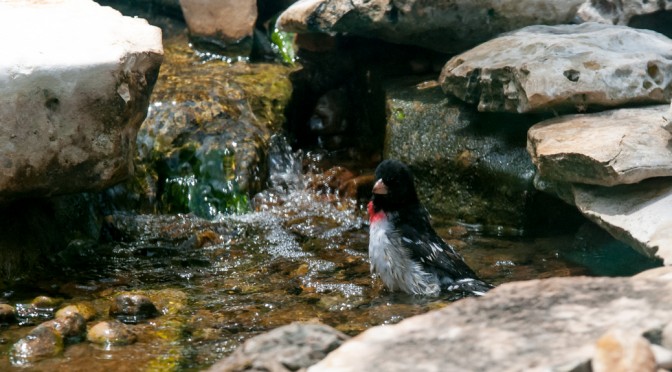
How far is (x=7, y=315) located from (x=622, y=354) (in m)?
3.74

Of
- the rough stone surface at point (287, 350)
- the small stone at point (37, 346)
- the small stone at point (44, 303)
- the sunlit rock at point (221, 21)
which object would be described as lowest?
the small stone at point (44, 303)

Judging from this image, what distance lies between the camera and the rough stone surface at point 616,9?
825 centimetres

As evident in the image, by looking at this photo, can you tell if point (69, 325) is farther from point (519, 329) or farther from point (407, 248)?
point (519, 329)

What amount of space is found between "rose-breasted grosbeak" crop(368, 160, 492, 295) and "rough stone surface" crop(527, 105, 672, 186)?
3.11 ft

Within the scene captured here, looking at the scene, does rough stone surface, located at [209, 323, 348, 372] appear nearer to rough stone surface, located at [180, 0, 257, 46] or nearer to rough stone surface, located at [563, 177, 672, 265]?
rough stone surface, located at [563, 177, 672, 265]

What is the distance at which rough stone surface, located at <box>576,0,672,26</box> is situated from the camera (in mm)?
8250

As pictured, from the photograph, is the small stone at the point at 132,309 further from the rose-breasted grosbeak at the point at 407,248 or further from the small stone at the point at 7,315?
the rose-breasted grosbeak at the point at 407,248

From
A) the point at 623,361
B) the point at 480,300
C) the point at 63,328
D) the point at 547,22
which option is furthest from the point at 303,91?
the point at 623,361

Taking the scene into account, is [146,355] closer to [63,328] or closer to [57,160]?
[63,328]

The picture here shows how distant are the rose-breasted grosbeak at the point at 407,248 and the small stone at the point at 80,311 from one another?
191 cm

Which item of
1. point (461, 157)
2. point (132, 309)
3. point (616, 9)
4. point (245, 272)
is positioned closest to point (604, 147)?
point (461, 157)

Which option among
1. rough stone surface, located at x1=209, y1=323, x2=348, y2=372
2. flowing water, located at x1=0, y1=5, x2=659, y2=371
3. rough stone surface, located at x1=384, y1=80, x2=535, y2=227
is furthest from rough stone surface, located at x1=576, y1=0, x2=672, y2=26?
rough stone surface, located at x1=209, y1=323, x2=348, y2=372

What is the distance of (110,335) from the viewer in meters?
4.75

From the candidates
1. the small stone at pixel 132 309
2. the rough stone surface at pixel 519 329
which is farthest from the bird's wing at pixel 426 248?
the rough stone surface at pixel 519 329
